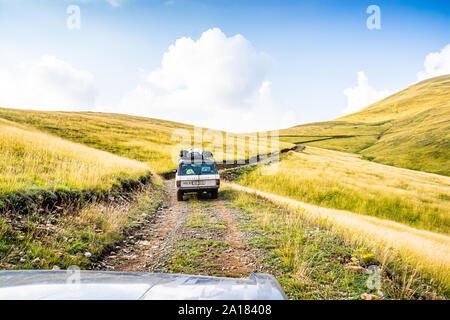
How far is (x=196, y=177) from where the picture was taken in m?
11.8

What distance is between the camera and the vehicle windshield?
39.8ft

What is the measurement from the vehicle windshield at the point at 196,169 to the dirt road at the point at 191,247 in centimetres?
341

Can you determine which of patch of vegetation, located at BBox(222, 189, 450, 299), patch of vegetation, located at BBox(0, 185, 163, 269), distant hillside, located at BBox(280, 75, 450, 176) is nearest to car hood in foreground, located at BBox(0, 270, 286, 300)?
patch of vegetation, located at BBox(222, 189, 450, 299)

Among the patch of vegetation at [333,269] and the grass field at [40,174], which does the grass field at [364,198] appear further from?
the grass field at [40,174]

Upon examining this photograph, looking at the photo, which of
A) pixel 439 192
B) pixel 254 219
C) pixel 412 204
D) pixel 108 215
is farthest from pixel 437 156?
pixel 108 215

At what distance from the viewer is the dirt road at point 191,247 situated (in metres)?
4.68

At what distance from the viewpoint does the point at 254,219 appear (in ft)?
26.7

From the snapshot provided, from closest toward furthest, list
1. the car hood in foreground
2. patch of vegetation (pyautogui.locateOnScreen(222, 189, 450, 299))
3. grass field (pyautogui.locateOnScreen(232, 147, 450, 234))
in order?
the car hood in foreground → patch of vegetation (pyautogui.locateOnScreen(222, 189, 450, 299)) → grass field (pyautogui.locateOnScreen(232, 147, 450, 234))

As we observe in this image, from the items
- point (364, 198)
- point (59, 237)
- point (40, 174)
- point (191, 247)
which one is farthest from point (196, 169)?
point (364, 198)

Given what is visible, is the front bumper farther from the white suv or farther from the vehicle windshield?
the vehicle windshield

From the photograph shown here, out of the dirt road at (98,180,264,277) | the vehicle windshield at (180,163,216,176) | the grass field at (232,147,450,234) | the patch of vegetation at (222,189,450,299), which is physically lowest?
the grass field at (232,147,450,234)

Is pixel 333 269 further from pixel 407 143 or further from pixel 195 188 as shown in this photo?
pixel 407 143

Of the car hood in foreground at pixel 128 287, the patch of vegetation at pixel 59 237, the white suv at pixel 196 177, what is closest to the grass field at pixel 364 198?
the white suv at pixel 196 177
